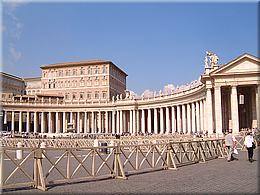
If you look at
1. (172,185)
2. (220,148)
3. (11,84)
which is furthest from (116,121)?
(172,185)

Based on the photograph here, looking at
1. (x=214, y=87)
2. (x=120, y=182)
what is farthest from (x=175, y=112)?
(x=120, y=182)

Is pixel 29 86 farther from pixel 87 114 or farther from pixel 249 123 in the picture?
pixel 249 123

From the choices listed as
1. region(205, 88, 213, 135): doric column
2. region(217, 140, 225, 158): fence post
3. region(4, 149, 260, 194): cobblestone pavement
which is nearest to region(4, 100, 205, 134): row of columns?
region(205, 88, 213, 135): doric column

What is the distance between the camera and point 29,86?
449ft

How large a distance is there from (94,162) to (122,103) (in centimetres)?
7728

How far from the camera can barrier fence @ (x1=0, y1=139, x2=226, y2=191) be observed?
40.0ft

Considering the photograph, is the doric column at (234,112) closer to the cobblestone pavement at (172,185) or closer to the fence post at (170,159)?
the fence post at (170,159)

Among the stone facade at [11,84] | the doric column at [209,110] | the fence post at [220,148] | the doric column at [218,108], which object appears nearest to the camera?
the fence post at [220,148]

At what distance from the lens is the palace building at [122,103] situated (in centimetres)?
4775

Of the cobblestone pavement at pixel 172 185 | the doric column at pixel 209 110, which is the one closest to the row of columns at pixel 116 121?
the doric column at pixel 209 110

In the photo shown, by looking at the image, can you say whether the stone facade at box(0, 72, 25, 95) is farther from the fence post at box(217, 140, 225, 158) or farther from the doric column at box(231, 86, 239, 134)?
the fence post at box(217, 140, 225, 158)

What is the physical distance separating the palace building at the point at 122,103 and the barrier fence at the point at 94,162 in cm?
1685

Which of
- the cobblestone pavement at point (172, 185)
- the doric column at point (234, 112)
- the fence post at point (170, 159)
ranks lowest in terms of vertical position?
the cobblestone pavement at point (172, 185)

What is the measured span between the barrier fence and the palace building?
1685cm
